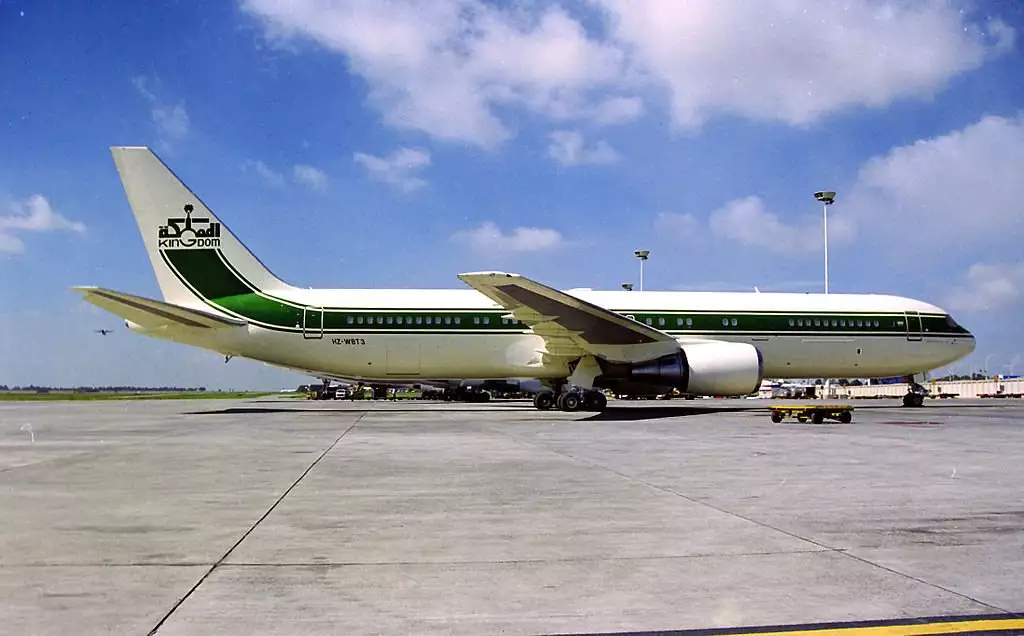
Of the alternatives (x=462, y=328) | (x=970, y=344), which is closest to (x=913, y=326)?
(x=970, y=344)

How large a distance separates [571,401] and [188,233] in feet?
40.6

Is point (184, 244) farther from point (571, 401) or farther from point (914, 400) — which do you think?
point (914, 400)

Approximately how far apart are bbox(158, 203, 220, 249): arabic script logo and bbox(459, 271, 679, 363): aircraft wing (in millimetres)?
9113

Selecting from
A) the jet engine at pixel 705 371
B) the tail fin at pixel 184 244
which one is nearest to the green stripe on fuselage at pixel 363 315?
the tail fin at pixel 184 244

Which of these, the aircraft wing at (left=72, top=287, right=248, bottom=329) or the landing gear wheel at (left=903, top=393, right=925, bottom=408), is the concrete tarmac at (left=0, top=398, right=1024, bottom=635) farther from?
the landing gear wheel at (left=903, top=393, right=925, bottom=408)

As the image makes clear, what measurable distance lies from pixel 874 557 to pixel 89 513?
19.3ft

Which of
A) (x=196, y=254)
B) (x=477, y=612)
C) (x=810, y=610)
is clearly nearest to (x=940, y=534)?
(x=810, y=610)

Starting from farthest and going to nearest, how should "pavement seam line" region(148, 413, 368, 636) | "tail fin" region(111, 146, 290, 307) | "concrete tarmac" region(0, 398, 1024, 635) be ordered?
"tail fin" region(111, 146, 290, 307), "concrete tarmac" region(0, 398, 1024, 635), "pavement seam line" region(148, 413, 368, 636)

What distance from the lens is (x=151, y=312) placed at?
2172 centimetres

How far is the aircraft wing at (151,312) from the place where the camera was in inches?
805

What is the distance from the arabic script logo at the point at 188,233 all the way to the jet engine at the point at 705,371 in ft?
42.9

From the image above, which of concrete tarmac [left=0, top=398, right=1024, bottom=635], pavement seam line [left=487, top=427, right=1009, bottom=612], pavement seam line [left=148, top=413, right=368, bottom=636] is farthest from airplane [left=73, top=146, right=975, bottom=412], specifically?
pavement seam line [left=148, top=413, right=368, bottom=636]

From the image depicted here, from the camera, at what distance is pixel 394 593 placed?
13.5 ft

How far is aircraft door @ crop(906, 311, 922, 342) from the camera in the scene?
86.1 ft
